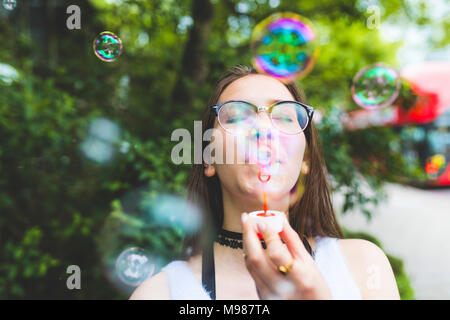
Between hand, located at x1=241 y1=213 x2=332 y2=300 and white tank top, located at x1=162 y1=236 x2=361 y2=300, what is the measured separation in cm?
22

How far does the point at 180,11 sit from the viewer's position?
3.32 metres

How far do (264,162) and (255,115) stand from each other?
0.67ft

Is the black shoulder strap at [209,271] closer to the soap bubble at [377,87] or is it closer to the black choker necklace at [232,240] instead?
the black choker necklace at [232,240]

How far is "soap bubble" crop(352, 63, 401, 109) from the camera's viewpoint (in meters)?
2.61

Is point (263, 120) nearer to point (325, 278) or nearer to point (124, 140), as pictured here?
point (325, 278)

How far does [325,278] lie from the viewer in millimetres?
1328

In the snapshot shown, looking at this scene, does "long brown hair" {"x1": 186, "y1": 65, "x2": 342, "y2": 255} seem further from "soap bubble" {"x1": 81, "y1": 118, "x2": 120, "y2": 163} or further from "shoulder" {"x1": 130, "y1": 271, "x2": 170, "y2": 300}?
"soap bubble" {"x1": 81, "y1": 118, "x2": 120, "y2": 163}

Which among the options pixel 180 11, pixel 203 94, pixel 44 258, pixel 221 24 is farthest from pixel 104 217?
pixel 221 24

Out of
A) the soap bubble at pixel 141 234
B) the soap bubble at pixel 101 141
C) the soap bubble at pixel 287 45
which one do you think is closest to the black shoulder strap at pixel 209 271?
the soap bubble at pixel 141 234

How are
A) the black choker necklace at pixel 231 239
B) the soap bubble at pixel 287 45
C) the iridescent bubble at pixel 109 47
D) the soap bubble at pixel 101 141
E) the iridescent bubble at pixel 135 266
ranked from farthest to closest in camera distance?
the soap bubble at pixel 101 141 → the iridescent bubble at pixel 109 47 → the iridescent bubble at pixel 135 266 → the soap bubble at pixel 287 45 → the black choker necklace at pixel 231 239

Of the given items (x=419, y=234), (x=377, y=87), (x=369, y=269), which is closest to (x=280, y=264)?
(x=369, y=269)

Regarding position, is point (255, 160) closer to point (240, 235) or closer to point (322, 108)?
point (240, 235)

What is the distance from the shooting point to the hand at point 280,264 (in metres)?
1.07

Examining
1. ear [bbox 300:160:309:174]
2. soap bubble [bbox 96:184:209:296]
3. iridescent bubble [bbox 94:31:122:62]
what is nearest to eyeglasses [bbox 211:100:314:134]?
ear [bbox 300:160:309:174]
